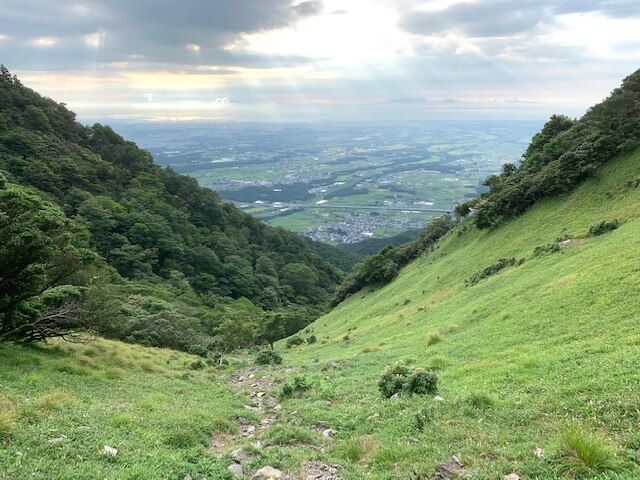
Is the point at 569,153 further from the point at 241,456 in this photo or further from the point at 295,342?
the point at 241,456

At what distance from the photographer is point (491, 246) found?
121ft

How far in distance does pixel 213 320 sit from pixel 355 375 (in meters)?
32.2

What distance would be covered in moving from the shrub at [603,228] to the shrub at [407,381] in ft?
67.8

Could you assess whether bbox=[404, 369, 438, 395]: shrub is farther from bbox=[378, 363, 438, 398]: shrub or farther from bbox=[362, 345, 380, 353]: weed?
bbox=[362, 345, 380, 353]: weed

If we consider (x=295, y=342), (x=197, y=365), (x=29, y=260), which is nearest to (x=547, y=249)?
(x=295, y=342)

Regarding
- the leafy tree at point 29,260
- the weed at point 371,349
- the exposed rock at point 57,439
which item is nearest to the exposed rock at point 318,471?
the exposed rock at point 57,439

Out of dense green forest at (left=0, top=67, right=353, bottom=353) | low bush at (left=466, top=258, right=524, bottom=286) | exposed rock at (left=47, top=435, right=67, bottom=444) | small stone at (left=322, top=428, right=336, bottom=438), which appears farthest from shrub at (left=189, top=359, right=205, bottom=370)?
low bush at (left=466, top=258, right=524, bottom=286)

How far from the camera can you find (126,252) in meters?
61.1

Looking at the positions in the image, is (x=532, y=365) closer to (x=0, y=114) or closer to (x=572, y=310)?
(x=572, y=310)

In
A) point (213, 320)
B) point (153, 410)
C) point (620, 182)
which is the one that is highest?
point (620, 182)

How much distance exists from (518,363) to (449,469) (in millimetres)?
5829

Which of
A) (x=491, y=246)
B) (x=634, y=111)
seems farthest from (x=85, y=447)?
(x=634, y=111)

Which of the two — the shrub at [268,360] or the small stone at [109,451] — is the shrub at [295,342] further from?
the small stone at [109,451]

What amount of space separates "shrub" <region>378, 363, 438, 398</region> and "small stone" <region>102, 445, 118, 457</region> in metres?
6.70
